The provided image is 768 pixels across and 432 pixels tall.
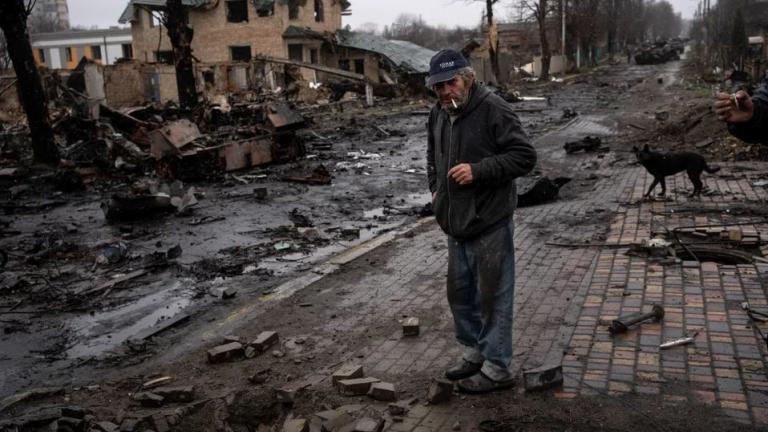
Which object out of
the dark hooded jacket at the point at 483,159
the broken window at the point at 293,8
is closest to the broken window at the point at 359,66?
the broken window at the point at 293,8

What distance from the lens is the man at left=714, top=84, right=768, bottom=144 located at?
3.23 metres

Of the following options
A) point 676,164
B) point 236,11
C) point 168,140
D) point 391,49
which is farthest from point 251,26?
point 676,164

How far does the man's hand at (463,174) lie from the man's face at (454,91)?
41 centimetres

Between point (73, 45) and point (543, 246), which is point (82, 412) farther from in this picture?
point (73, 45)

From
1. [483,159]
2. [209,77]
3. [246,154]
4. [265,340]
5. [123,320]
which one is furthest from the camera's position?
[209,77]

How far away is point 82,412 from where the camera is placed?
13.7ft

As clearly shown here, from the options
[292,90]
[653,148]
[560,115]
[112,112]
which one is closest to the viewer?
[653,148]

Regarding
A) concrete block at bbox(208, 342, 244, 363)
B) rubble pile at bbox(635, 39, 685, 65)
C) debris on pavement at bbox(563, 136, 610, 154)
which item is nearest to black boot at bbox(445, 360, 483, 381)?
concrete block at bbox(208, 342, 244, 363)

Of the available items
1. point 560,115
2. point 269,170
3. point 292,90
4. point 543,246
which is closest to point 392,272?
point 543,246

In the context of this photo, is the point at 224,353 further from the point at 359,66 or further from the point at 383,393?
the point at 359,66

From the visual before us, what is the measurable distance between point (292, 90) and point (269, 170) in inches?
856

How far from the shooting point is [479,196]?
407cm

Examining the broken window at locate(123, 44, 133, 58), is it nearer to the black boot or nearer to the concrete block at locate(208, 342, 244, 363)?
the concrete block at locate(208, 342, 244, 363)

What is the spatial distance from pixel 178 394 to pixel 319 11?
46225mm
